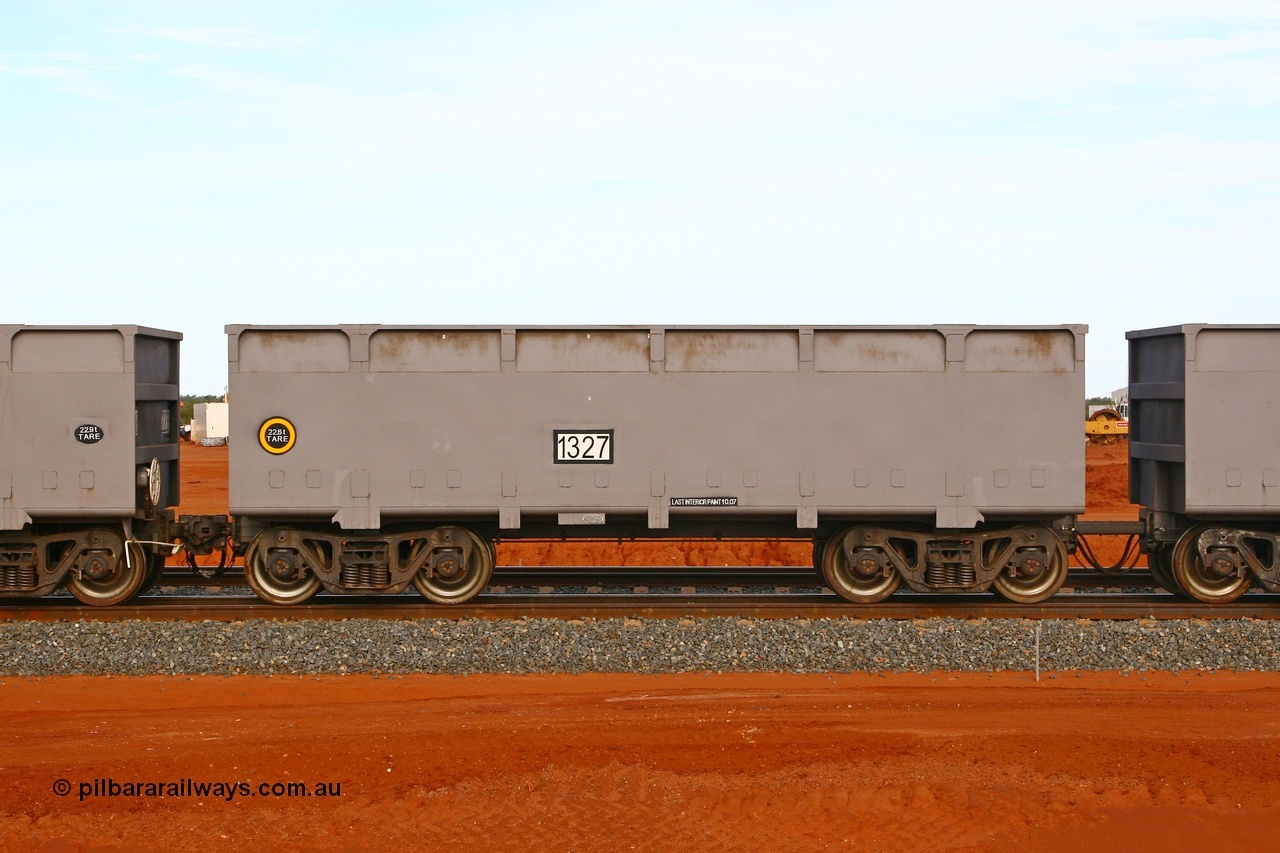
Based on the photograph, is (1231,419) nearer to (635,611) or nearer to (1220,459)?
(1220,459)

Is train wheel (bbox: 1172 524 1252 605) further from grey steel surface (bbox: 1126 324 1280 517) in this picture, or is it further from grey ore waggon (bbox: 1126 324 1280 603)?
grey steel surface (bbox: 1126 324 1280 517)

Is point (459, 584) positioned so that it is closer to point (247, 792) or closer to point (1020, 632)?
point (247, 792)

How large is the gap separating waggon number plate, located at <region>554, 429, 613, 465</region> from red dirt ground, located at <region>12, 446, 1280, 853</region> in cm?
263

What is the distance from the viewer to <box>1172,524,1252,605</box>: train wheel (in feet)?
40.1

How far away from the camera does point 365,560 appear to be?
38.8 ft

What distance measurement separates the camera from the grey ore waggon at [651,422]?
11.6 meters

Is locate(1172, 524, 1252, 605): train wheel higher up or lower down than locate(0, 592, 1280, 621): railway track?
higher up

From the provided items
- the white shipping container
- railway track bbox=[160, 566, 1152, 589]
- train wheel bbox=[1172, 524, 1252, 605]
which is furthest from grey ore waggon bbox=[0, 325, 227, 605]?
the white shipping container

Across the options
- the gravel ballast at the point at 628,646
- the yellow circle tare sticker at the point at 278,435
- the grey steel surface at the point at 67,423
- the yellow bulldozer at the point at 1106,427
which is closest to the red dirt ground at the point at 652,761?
the gravel ballast at the point at 628,646

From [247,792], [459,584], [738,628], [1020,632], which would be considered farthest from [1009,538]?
[247,792]

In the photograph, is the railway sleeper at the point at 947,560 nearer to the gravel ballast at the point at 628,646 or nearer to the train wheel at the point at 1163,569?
the gravel ballast at the point at 628,646

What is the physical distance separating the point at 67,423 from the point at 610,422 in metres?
6.10

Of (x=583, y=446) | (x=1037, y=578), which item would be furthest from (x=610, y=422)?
(x=1037, y=578)

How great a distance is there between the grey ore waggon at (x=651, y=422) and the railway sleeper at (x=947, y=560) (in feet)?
1.31
